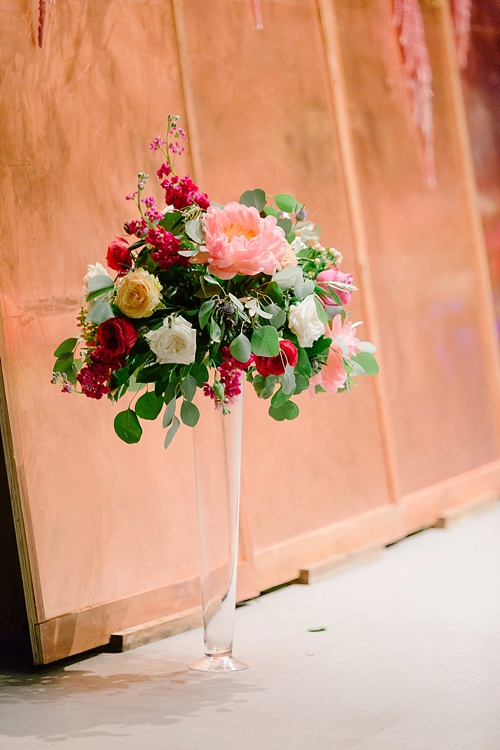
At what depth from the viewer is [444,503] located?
4.38m

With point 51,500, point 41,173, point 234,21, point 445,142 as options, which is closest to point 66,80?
point 41,173

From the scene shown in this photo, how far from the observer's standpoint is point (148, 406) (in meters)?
2.27

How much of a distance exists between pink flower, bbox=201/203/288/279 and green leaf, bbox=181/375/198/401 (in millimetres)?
229

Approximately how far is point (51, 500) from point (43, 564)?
0.16m

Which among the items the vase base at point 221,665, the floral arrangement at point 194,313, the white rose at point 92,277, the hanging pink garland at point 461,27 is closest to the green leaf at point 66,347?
the floral arrangement at point 194,313

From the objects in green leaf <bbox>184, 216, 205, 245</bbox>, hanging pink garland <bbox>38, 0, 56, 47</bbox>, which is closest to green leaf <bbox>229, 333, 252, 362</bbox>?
green leaf <bbox>184, 216, 205, 245</bbox>

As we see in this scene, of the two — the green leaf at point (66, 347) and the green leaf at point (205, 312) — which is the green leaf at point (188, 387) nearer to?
the green leaf at point (205, 312)

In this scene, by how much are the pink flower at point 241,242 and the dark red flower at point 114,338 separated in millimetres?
222

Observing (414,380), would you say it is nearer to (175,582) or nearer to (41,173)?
(175,582)

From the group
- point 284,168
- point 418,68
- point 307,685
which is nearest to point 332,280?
point 307,685

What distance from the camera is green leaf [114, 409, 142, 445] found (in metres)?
2.29

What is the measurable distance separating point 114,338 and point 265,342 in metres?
0.32

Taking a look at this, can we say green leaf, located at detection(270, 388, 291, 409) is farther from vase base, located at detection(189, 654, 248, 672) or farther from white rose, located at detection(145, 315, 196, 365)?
vase base, located at detection(189, 654, 248, 672)

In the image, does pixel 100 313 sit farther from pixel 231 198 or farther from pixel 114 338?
pixel 231 198
